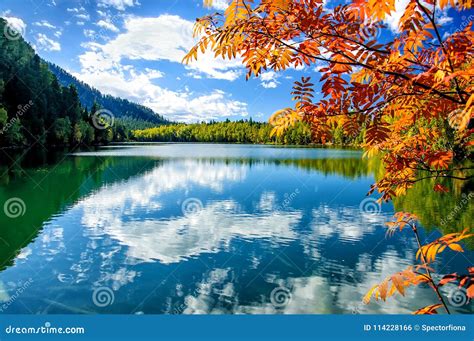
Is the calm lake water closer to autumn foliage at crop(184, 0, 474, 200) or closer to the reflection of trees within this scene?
the reflection of trees

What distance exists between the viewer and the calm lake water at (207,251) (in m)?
7.55

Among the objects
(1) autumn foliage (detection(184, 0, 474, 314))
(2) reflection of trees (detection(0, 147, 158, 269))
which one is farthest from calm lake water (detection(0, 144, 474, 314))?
(1) autumn foliage (detection(184, 0, 474, 314))

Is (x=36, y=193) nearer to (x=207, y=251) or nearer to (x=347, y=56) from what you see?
(x=207, y=251)

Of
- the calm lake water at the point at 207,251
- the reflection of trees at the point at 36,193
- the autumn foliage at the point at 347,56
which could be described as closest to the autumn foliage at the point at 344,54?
the autumn foliage at the point at 347,56

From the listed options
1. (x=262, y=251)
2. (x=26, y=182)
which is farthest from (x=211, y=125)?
(x=262, y=251)

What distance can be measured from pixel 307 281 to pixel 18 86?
5897cm

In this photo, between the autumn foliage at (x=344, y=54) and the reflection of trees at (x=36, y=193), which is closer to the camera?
the autumn foliage at (x=344, y=54)

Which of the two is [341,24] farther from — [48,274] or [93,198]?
[93,198]

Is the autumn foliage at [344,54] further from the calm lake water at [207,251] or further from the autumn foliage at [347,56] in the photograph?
the calm lake water at [207,251]

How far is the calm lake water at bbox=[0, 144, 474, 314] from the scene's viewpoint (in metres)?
7.55

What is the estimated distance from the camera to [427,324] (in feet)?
12.0

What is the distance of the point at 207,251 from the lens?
10625mm

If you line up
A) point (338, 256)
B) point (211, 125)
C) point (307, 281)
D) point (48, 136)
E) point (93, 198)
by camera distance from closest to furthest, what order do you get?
1. point (307, 281)
2. point (338, 256)
3. point (93, 198)
4. point (48, 136)
5. point (211, 125)

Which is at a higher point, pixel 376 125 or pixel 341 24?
pixel 341 24
